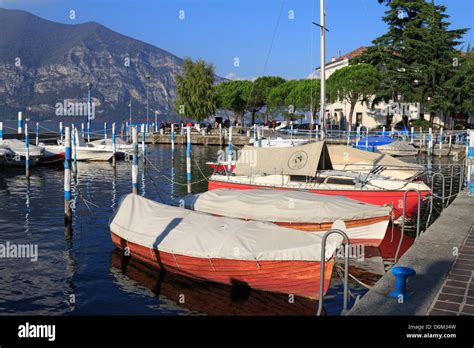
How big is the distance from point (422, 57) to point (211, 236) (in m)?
Answer: 61.6

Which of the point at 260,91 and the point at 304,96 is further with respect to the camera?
the point at 260,91

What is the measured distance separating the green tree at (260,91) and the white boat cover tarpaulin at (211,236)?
82188 millimetres

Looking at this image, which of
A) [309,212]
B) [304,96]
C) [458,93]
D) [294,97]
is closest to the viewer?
[309,212]

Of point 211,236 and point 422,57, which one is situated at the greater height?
point 422,57

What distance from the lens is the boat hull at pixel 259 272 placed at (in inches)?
495

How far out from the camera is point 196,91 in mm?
89938

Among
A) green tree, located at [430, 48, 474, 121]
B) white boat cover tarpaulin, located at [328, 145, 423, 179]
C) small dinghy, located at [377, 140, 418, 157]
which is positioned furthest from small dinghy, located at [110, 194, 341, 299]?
green tree, located at [430, 48, 474, 121]

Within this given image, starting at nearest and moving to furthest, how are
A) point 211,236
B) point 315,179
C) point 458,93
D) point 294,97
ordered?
1. point 211,236
2. point 315,179
3. point 458,93
4. point 294,97

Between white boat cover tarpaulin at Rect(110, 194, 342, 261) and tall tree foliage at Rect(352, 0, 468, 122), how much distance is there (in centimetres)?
5472

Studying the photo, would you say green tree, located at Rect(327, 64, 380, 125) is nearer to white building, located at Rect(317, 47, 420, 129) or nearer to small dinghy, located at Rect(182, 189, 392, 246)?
white building, located at Rect(317, 47, 420, 129)

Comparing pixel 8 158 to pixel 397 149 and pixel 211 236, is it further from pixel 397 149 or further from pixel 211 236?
pixel 397 149

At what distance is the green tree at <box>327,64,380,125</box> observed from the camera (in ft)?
223

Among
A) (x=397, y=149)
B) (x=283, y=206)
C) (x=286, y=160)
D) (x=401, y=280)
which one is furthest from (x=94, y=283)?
(x=397, y=149)
